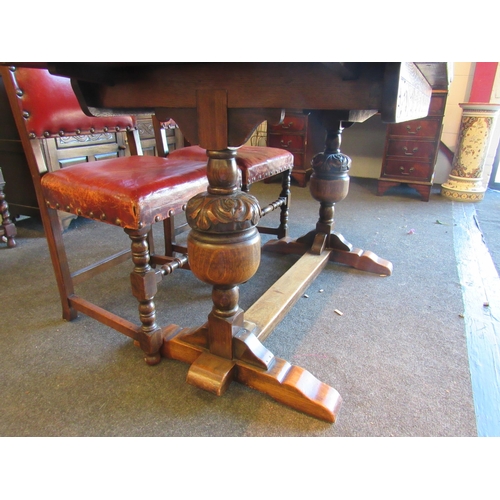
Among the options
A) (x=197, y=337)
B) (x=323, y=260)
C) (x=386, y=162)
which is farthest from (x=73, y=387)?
(x=386, y=162)

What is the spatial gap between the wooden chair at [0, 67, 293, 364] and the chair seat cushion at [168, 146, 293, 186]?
23 centimetres

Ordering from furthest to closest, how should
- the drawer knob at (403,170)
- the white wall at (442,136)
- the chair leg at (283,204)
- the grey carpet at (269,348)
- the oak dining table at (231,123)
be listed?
the white wall at (442,136)
the drawer knob at (403,170)
the chair leg at (283,204)
the grey carpet at (269,348)
the oak dining table at (231,123)

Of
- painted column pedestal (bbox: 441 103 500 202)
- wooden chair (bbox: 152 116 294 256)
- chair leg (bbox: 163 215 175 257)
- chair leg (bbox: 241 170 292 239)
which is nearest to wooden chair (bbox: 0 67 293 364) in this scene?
wooden chair (bbox: 152 116 294 256)

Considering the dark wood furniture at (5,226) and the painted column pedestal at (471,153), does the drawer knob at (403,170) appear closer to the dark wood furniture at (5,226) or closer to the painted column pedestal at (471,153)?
the painted column pedestal at (471,153)

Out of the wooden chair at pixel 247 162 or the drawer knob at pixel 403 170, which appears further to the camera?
the drawer knob at pixel 403 170

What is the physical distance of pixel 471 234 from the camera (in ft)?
7.04

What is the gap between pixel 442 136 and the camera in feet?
10.9

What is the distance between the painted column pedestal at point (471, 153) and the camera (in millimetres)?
2785

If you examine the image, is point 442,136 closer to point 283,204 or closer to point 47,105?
point 283,204

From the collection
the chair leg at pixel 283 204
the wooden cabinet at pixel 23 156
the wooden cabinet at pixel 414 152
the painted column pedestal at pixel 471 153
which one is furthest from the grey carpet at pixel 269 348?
the painted column pedestal at pixel 471 153

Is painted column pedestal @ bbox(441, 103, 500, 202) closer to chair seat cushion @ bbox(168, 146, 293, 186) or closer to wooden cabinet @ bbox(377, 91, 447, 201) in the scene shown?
wooden cabinet @ bbox(377, 91, 447, 201)

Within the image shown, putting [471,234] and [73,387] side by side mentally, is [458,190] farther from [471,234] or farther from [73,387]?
[73,387]

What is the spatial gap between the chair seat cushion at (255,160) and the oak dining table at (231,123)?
1.66 feet

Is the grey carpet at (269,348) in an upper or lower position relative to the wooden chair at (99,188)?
lower
